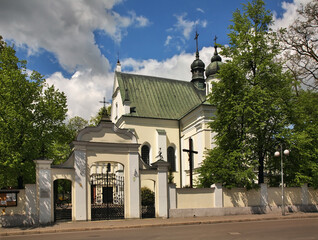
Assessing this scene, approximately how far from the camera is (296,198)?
2322cm

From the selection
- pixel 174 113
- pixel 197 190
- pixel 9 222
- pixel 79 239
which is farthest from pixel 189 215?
pixel 174 113

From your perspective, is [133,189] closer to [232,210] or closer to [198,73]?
[232,210]

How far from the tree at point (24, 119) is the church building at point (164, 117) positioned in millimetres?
16001

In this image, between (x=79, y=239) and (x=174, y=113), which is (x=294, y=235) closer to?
(x=79, y=239)

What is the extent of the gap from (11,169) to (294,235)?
13.8 m

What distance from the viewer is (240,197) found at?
856 inches

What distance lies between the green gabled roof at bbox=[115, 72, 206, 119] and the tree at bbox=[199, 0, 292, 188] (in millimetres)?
14111

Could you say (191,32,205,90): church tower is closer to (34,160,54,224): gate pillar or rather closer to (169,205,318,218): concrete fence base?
(169,205,318,218): concrete fence base

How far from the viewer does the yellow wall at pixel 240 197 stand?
21328 mm

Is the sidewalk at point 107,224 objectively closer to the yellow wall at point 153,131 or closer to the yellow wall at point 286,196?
the yellow wall at point 286,196

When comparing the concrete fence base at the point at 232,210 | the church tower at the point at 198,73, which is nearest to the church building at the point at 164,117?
the church tower at the point at 198,73

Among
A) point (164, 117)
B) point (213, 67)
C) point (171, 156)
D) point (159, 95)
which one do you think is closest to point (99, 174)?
point (171, 156)

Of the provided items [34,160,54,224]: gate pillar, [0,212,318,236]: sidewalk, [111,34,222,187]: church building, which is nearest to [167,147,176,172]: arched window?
[111,34,222,187]: church building

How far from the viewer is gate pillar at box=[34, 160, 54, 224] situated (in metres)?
17.0
